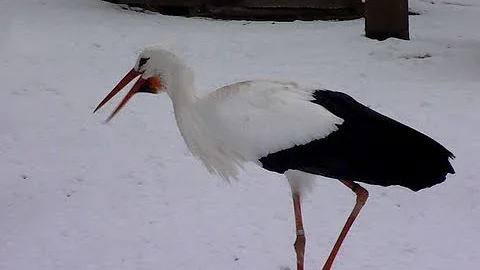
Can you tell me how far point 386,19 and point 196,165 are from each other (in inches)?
145

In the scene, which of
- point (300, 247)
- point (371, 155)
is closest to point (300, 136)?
point (371, 155)

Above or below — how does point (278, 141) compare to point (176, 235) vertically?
above

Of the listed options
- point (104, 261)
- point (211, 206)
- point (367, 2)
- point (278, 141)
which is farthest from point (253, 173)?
point (367, 2)

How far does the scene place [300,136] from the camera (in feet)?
11.9

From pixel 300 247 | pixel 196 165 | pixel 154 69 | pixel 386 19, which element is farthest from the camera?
pixel 386 19

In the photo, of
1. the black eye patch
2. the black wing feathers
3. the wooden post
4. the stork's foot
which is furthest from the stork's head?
the wooden post

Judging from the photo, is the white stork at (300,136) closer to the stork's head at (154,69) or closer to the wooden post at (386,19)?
the stork's head at (154,69)

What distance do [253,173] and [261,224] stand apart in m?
0.75

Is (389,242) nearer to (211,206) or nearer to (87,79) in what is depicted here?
(211,206)

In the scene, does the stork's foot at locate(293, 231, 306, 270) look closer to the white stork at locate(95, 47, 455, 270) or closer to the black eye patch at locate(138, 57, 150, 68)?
the white stork at locate(95, 47, 455, 270)

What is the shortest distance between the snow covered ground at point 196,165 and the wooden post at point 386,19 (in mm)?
139

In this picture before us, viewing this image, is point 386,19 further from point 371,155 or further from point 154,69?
point 371,155

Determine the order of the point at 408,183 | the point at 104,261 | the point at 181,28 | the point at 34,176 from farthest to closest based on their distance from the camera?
the point at 181,28, the point at 34,176, the point at 104,261, the point at 408,183

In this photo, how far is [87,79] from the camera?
7.61 m
